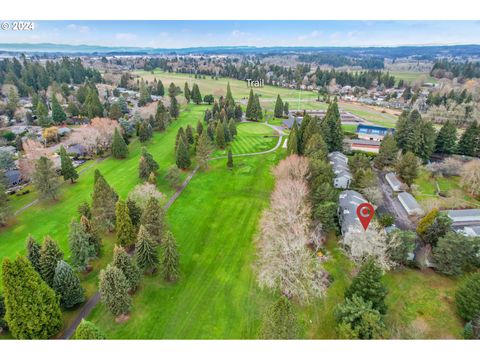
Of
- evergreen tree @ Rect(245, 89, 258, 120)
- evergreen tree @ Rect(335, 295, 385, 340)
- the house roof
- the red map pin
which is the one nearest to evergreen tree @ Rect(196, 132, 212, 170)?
the red map pin

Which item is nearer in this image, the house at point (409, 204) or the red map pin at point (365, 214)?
the red map pin at point (365, 214)

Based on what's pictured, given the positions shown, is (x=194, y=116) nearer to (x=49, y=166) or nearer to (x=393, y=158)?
(x=49, y=166)

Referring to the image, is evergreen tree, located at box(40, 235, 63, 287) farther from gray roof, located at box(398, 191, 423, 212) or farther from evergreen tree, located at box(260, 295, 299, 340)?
gray roof, located at box(398, 191, 423, 212)

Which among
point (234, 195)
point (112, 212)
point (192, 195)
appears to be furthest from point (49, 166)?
point (234, 195)

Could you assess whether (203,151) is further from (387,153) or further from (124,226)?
(387,153)

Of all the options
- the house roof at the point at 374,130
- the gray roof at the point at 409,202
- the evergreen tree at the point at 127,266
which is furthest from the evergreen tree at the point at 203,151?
the house roof at the point at 374,130

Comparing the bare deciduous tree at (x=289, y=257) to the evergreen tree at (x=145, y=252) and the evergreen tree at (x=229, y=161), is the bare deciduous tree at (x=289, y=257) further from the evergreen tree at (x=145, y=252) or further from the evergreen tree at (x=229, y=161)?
the evergreen tree at (x=229, y=161)

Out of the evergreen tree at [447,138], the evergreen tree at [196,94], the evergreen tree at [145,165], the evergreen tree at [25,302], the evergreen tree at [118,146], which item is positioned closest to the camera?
the evergreen tree at [25,302]
